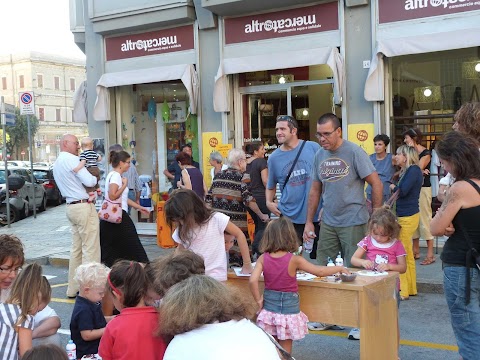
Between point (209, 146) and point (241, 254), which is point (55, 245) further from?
point (241, 254)

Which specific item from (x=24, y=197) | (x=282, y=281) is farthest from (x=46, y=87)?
(x=282, y=281)

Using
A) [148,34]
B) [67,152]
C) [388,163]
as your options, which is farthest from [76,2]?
[388,163]

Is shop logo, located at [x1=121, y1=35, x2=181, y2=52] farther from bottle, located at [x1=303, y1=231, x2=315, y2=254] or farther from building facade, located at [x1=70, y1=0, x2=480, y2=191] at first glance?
bottle, located at [x1=303, y1=231, x2=315, y2=254]

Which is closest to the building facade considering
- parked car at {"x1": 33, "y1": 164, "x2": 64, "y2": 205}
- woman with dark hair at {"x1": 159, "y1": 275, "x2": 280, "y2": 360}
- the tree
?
woman with dark hair at {"x1": 159, "y1": 275, "x2": 280, "y2": 360}

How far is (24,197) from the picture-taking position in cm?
1858

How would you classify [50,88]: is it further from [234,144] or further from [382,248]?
[382,248]

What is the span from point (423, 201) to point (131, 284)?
6.76 meters

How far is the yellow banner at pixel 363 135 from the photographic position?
412 inches

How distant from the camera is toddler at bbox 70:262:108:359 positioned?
4434 millimetres

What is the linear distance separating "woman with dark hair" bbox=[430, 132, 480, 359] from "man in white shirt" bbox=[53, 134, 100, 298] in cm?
510

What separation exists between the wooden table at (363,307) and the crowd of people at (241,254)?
16cm

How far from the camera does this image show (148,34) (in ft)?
42.2

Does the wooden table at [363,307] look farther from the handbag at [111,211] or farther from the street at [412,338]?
the handbag at [111,211]

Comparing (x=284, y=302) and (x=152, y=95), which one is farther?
(x=152, y=95)
